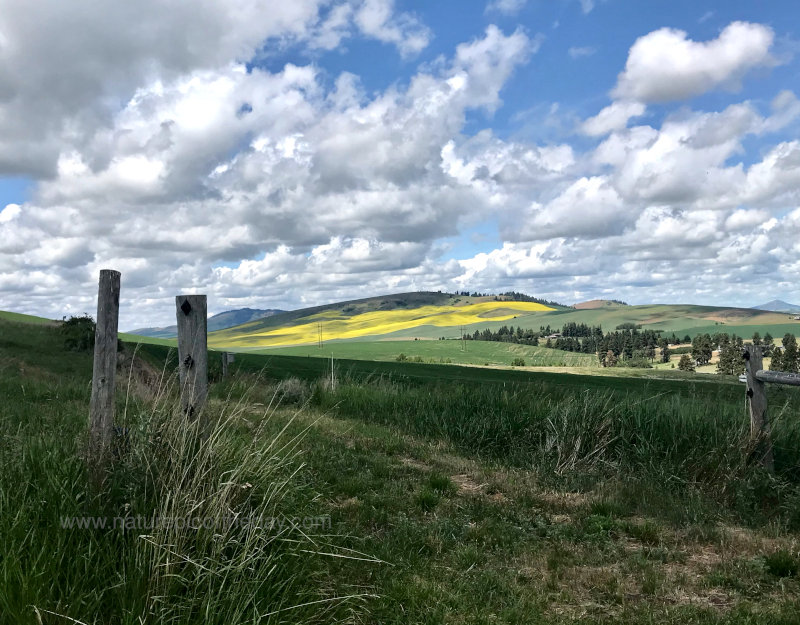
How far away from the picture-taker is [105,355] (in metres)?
4.80

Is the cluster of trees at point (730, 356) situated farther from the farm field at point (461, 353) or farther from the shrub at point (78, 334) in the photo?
the shrub at point (78, 334)

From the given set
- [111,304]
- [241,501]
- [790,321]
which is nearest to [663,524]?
[241,501]

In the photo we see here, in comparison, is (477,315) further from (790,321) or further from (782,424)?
(782,424)

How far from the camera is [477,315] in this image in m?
132

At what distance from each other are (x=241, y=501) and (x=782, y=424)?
8.46 meters

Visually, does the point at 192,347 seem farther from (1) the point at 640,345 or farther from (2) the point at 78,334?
(1) the point at 640,345

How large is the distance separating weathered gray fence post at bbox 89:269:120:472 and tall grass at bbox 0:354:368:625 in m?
0.31

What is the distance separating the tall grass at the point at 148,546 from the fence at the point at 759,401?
257 inches

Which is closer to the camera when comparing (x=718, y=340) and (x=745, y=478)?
(x=745, y=478)

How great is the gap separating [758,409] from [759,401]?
0.11m

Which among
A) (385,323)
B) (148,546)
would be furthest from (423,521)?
(385,323)

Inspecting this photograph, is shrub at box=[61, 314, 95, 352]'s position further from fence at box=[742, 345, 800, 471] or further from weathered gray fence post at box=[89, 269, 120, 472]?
fence at box=[742, 345, 800, 471]

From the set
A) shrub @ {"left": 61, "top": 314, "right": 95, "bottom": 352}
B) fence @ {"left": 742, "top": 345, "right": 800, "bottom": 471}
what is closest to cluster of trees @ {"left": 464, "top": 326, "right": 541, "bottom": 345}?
shrub @ {"left": 61, "top": 314, "right": 95, "bottom": 352}

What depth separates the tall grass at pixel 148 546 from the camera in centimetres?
304
